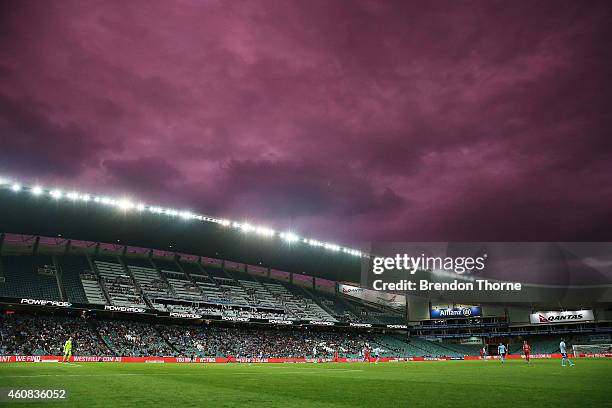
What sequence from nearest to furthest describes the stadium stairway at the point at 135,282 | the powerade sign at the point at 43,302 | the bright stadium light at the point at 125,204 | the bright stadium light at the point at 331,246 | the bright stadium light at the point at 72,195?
the powerade sign at the point at 43,302
the bright stadium light at the point at 72,195
the bright stadium light at the point at 125,204
the stadium stairway at the point at 135,282
the bright stadium light at the point at 331,246

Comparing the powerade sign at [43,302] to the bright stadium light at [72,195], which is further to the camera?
the bright stadium light at [72,195]

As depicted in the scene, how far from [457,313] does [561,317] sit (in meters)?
17.8

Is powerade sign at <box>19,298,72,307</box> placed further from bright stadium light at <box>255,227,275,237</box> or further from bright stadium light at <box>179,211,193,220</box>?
bright stadium light at <box>255,227,275,237</box>

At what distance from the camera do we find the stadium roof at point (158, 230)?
48125mm

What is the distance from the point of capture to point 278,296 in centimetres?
7200

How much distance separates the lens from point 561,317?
79438 millimetres

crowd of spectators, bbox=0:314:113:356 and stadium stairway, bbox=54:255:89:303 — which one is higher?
stadium stairway, bbox=54:255:89:303

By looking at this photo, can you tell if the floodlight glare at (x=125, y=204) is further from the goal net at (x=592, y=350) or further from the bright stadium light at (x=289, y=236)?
the goal net at (x=592, y=350)

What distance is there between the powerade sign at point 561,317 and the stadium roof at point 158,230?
34.2 m

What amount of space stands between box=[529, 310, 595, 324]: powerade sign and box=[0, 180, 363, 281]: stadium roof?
112 feet

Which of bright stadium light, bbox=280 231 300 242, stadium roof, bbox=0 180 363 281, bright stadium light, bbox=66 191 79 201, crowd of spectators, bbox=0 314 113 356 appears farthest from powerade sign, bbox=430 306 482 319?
bright stadium light, bbox=66 191 79 201

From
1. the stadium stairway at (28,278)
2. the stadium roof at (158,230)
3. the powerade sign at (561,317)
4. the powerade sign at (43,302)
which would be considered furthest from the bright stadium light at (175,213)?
the powerade sign at (561,317)

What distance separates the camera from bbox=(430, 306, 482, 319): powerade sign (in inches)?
3278

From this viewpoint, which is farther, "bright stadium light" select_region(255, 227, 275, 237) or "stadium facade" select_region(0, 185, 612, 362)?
"bright stadium light" select_region(255, 227, 275, 237)
